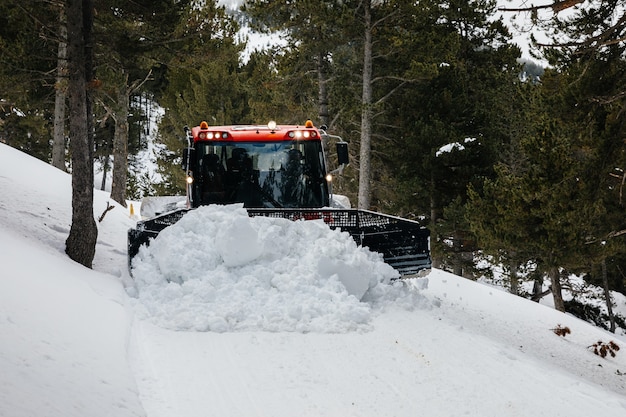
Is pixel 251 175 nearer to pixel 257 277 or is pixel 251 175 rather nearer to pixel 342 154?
pixel 342 154

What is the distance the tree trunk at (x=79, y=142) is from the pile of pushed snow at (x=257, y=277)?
3.65ft

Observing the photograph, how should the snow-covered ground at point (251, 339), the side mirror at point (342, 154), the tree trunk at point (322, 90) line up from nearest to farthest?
the snow-covered ground at point (251, 339) → the side mirror at point (342, 154) → the tree trunk at point (322, 90)

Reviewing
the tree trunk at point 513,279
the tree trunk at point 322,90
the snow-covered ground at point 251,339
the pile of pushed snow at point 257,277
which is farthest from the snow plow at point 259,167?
the tree trunk at point 513,279

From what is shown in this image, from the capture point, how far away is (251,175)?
26.9ft

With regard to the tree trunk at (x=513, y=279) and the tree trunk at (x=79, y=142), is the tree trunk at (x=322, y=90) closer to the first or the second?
the tree trunk at (x=513, y=279)

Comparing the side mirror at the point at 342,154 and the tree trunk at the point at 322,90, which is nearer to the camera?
the side mirror at the point at 342,154

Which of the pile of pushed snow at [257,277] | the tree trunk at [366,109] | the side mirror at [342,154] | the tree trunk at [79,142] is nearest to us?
the pile of pushed snow at [257,277]

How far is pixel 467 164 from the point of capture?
1812cm

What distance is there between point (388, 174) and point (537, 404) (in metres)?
16.7

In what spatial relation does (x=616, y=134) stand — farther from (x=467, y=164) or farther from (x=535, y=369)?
(x=467, y=164)

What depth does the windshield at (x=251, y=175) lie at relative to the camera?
8.16 m

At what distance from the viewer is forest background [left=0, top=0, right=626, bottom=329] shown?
341 inches

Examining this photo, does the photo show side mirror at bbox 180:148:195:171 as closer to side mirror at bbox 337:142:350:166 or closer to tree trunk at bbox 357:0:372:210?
side mirror at bbox 337:142:350:166

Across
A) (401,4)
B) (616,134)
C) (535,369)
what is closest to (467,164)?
(401,4)
